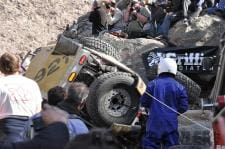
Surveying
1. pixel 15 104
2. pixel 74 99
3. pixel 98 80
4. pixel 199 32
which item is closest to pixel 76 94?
pixel 74 99

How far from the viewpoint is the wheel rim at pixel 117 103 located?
1009cm

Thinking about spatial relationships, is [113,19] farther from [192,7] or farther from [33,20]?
[33,20]

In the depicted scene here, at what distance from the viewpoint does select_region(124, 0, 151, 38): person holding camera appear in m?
16.2

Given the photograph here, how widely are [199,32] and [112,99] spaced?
17.7 feet

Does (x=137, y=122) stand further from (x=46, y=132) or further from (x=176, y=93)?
(x=46, y=132)

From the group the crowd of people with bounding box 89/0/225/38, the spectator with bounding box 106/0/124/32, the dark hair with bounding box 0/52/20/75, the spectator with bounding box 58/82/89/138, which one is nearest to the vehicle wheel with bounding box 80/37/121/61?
the dark hair with bounding box 0/52/20/75

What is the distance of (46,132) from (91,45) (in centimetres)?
716

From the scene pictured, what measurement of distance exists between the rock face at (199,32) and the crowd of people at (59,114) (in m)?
5.44

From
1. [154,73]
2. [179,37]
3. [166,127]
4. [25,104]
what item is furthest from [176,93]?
[179,37]

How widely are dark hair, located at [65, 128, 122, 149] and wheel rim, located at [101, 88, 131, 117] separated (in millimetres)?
6859

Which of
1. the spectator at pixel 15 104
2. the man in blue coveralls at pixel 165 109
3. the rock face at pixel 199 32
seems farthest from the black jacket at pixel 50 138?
the rock face at pixel 199 32

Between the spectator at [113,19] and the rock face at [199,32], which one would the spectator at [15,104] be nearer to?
the rock face at [199,32]

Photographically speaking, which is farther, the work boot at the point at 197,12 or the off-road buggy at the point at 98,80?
the work boot at the point at 197,12

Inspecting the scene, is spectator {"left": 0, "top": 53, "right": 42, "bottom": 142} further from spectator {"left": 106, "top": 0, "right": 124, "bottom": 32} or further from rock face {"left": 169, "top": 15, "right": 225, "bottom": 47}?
spectator {"left": 106, "top": 0, "right": 124, "bottom": 32}
